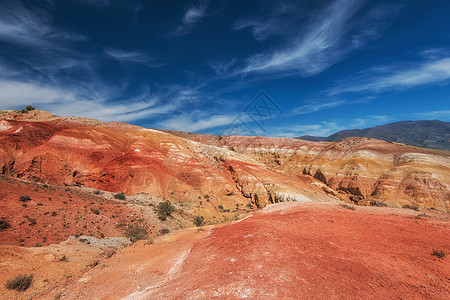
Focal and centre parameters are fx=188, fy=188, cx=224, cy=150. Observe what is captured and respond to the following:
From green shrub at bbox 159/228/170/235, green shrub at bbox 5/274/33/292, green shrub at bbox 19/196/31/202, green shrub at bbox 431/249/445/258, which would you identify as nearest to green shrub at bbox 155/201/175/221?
green shrub at bbox 159/228/170/235

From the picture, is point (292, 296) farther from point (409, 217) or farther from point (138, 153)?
point (138, 153)

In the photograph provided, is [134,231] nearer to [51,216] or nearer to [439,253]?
[51,216]

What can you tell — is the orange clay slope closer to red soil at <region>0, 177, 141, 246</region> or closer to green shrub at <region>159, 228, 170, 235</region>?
green shrub at <region>159, 228, 170, 235</region>

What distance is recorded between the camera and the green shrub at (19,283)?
22.5 feet

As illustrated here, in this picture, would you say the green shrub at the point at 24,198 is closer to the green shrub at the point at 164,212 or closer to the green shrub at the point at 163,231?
the green shrub at the point at 163,231

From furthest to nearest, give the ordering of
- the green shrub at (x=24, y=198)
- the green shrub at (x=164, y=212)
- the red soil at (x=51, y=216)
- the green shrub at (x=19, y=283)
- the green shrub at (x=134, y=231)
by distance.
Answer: the green shrub at (x=164, y=212) < the green shrub at (x=134, y=231) < the green shrub at (x=24, y=198) < the red soil at (x=51, y=216) < the green shrub at (x=19, y=283)

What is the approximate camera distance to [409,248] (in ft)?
22.4

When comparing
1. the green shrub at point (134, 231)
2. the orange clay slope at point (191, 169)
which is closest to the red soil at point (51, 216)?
the green shrub at point (134, 231)

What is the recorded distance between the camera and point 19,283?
6.94 meters

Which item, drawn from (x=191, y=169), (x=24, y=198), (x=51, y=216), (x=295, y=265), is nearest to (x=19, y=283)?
(x=51, y=216)

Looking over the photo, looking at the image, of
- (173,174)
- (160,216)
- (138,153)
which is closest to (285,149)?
(173,174)

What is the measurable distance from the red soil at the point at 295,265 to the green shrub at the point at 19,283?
1.52m

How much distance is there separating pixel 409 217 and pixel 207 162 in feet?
107

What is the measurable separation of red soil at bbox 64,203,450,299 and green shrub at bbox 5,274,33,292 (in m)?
1.52
